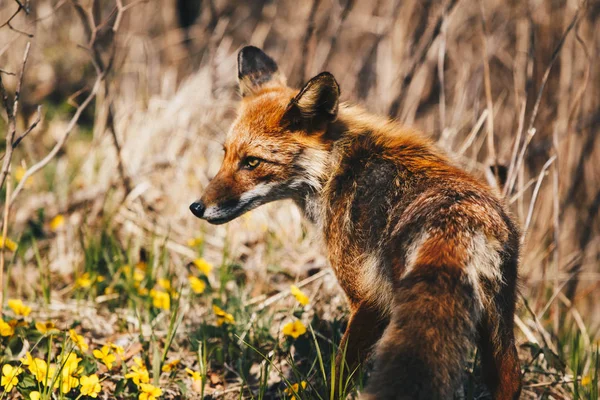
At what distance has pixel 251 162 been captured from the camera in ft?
11.7

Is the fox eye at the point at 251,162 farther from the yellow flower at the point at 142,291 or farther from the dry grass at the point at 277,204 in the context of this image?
the yellow flower at the point at 142,291

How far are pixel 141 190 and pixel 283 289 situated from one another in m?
1.71

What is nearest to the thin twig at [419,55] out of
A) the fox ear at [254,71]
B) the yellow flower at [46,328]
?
the fox ear at [254,71]

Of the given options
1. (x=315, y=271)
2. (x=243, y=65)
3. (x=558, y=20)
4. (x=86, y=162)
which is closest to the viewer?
(x=243, y=65)

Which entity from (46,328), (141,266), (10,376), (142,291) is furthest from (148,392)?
(141,266)

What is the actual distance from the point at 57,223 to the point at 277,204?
6.85 ft

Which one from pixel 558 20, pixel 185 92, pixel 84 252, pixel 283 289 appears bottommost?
pixel 283 289

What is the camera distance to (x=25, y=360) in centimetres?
284

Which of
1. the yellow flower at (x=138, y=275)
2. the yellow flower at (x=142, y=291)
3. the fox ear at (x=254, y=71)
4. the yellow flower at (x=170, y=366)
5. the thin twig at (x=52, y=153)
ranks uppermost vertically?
the fox ear at (x=254, y=71)

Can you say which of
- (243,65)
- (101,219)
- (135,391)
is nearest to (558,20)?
(243,65)

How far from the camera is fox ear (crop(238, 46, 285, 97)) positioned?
13.9 ft

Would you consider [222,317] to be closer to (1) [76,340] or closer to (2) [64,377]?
(1) [76,340]

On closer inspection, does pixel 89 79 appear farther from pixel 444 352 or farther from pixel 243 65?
pixel 444 352

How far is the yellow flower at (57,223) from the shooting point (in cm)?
485
